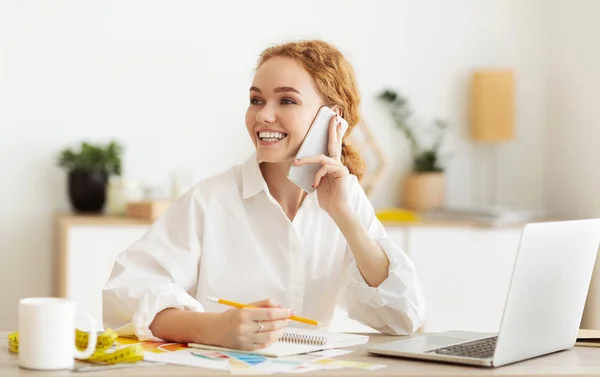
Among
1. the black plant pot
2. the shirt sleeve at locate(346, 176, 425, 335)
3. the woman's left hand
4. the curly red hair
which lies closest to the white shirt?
the shirt sleeve at locate(346, 176, 425, 335)

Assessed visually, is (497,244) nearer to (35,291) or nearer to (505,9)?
(505,9)

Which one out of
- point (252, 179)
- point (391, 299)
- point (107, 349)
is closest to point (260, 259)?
point (252, 179)

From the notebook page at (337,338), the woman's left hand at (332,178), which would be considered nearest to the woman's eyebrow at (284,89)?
the woman's left hand at (332,178)

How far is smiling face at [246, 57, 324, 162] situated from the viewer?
6.61 ft

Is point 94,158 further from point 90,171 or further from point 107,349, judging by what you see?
point 107,349

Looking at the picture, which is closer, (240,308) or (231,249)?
(240,308)

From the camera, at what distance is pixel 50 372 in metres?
1.37

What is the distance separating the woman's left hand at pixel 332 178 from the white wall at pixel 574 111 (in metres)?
2.14

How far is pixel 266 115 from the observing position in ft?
6.56

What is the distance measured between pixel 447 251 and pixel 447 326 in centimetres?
31

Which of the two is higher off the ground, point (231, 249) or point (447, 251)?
point (231, 249)

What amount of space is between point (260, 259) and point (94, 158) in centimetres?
177

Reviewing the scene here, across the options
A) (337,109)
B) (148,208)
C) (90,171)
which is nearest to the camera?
(337,109)

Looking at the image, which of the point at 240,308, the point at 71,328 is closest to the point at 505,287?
the point at 240,308
